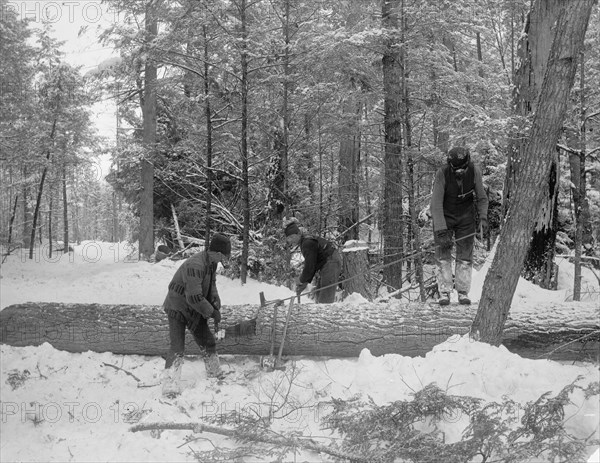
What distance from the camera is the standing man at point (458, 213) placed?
5449mm

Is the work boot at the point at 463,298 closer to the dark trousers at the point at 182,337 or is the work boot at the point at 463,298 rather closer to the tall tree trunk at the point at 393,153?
the dark trousers at the point at 182,337

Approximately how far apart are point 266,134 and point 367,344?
6.47 m

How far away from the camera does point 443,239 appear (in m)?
5.54

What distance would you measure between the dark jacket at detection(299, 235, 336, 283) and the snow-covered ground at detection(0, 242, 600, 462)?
1.58m

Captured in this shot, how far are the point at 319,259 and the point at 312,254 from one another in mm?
271

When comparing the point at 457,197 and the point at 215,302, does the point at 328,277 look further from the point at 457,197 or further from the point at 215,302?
the point at 457,197

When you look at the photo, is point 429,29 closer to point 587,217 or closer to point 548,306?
point 587,217

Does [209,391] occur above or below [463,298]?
below

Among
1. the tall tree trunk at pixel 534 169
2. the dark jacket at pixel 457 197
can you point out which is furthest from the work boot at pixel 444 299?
the tall tree trunk at pixel 534 169

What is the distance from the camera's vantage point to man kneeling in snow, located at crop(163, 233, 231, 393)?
504 centimetres

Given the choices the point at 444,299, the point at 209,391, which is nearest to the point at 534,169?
the point at 444,299

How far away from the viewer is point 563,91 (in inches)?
151

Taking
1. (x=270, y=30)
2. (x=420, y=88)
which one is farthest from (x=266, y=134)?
(x=420, y=88)

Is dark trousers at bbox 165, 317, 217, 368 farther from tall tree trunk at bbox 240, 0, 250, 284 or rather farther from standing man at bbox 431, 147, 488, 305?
tall tree trunk at bbox 240, 0, 250, 284
